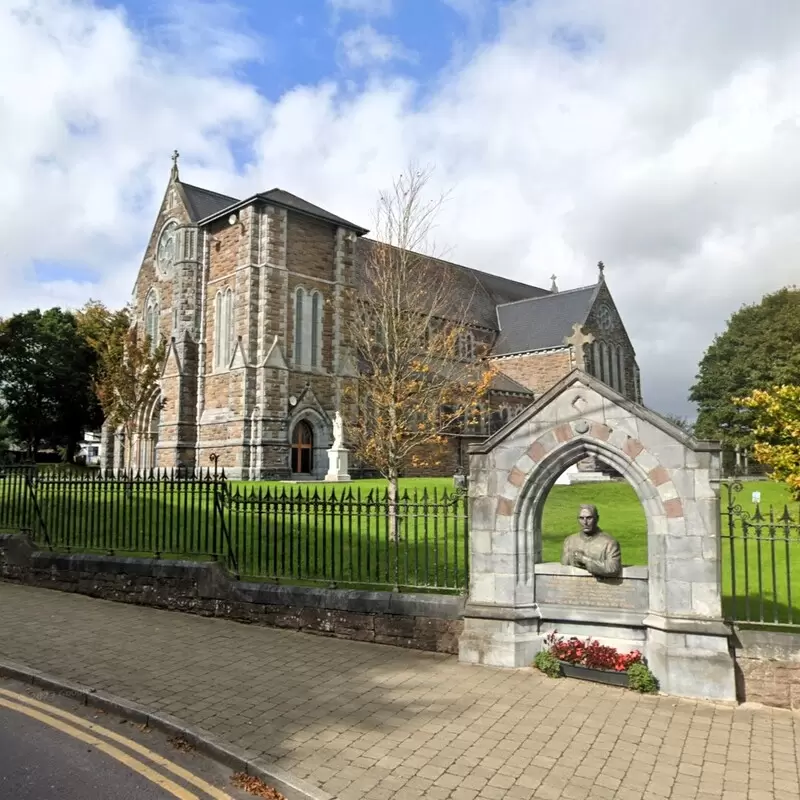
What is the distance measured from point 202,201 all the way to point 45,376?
19.6 metres

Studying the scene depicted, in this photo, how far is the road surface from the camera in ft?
14.3

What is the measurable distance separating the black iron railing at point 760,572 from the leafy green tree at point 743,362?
35481 mm

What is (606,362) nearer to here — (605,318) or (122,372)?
(605,318)

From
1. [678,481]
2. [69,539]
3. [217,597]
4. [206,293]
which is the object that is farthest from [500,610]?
[206,293]

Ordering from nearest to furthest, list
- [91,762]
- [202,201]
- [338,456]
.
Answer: [91,762] → [338,456] → [202,201]

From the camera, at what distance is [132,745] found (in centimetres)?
511

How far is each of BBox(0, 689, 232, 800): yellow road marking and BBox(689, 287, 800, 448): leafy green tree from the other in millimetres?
44087

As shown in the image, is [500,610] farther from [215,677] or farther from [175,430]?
[175,430]

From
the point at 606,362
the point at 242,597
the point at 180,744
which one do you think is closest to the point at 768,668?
the point at 180,744

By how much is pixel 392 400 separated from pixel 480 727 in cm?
761

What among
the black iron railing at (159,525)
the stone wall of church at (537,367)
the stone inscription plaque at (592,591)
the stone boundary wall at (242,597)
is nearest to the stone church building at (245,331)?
the stone wall of church at (537,367)

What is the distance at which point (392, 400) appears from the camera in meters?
12.3

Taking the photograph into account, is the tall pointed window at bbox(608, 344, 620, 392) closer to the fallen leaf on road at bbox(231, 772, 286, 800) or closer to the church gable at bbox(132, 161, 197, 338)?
the church gable at bbox(132, 161, 197, 338)

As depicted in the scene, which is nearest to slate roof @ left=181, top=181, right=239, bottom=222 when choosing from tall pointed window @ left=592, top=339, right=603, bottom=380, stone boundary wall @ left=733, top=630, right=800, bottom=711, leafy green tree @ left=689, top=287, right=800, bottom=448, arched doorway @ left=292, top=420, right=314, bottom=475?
arched doorway @ left=292, top=420, right=314, bottom=475
